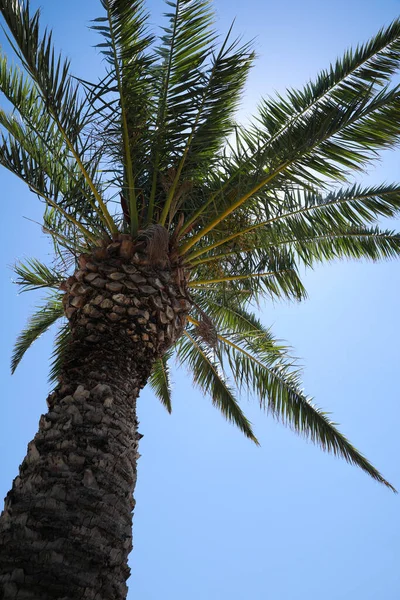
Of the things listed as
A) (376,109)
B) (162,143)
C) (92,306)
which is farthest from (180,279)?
(376,109)

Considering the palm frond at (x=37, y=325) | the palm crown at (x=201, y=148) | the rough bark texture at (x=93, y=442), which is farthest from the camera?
the palm frond at (x=37, y=325)

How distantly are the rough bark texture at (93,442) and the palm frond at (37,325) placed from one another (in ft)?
10.7

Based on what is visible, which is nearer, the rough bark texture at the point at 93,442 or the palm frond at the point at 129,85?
the rough bark texture at the point at 93,442

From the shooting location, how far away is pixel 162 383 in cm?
930

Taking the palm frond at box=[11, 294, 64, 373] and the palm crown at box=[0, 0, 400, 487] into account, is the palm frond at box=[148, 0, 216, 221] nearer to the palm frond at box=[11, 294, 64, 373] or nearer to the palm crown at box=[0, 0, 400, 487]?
the palm crown at box=[0, 0, 400, 487]

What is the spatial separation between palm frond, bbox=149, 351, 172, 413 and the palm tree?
1.20 meters

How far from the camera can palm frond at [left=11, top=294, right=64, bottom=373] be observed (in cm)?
814

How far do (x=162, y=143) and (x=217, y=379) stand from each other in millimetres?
3938

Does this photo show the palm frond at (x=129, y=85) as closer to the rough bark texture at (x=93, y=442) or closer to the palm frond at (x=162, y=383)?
the rough bark texture at (x=93, y=442)

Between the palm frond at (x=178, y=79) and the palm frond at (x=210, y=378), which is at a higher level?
the palm frond at (x=178, y=79)

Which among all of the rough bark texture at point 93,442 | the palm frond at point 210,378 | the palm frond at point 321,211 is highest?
the palm frond at point 321,211

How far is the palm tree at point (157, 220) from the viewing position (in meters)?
3.36

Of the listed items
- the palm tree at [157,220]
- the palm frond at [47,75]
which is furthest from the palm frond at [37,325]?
the palm frond at [47,75]

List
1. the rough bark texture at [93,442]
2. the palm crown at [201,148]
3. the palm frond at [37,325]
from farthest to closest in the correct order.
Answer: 1. the palm frond at [37,325]
2. the palm crown at [201,148]
3. the rough bark texture at [93,442]
